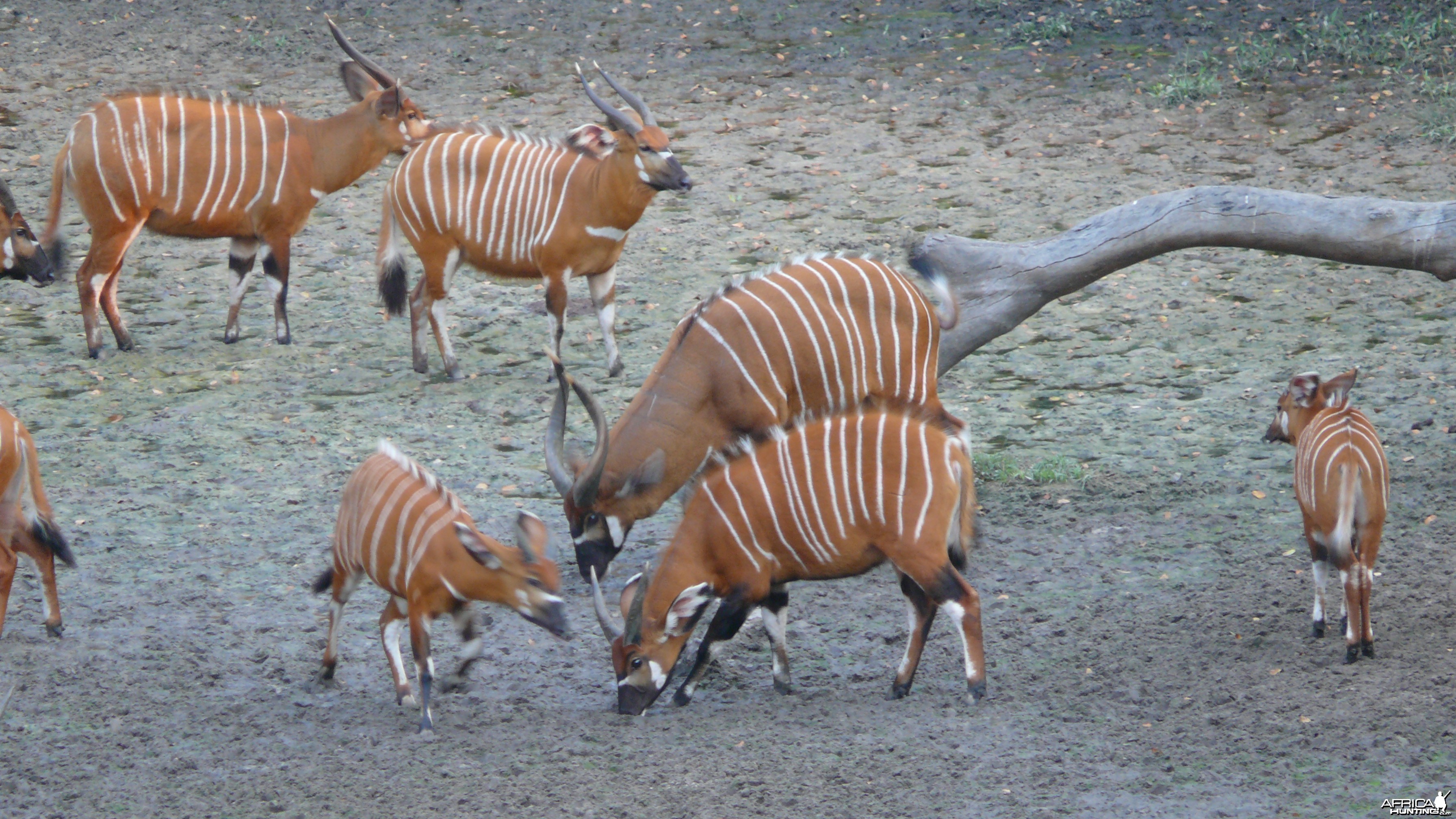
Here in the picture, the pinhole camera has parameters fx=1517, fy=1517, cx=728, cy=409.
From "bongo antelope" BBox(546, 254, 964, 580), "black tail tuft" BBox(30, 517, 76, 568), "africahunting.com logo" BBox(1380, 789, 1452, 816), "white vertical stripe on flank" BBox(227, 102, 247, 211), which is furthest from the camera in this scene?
"white vertical stripe on flank" BBox(227, 102, 247, 211)

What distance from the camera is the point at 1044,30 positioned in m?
12.8

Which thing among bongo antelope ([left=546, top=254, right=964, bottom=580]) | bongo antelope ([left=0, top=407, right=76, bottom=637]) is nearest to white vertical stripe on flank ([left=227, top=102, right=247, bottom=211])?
bongo antelope ([left=0, top=407, right=76, bottom=637])

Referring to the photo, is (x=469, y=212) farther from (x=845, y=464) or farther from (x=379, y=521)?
(x=845, y=464)

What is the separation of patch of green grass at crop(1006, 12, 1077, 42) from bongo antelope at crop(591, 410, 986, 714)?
8.43 meters

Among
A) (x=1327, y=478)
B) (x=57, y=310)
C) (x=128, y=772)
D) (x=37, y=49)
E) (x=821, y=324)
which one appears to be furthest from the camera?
(x=37, y=49)

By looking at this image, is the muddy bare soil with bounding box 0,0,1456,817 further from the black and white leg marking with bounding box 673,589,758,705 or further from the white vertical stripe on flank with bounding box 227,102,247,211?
the white vertical stripe on flank with bounding box 227,102,247,211

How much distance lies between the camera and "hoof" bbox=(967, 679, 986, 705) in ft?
16.6

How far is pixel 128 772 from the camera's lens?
4.68 metres

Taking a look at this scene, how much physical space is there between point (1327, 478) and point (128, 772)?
3.96 metres

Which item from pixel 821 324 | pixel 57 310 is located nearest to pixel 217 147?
pixel 57 310

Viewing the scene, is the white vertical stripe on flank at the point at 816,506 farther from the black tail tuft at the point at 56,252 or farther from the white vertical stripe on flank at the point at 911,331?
the black tail tuft at the point at 56,252

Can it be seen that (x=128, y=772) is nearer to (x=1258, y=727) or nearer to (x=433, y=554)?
(x=433, y=554)

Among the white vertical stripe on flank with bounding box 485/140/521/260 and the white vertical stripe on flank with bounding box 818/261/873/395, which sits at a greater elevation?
the white vertical stripe on flank with bounding box 818/261/873/395

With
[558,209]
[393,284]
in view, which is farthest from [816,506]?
[393,284]
